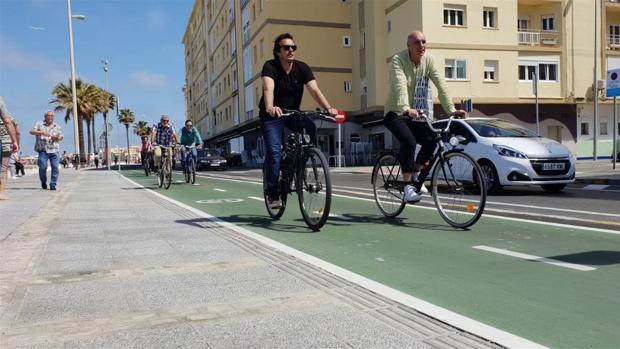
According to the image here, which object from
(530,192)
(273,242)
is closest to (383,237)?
(273,242)

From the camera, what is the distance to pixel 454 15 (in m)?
32.3

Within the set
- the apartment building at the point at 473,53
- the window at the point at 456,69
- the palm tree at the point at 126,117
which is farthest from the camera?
the palm tree at the point at 126,117

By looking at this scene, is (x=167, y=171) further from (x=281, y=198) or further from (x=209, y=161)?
(x=209, y=161)

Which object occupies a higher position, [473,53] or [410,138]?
[473,53]

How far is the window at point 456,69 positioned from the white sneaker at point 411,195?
91.7 ft

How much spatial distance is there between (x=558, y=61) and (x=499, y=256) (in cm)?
3472

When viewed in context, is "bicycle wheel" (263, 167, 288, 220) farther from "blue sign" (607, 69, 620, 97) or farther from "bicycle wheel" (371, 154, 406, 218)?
"blue sign" (607, 69, 620, 97)

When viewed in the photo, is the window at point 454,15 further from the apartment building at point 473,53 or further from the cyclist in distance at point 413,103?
the cyclist in distance at point 413,103

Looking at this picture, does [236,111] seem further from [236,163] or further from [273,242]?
[273,242]

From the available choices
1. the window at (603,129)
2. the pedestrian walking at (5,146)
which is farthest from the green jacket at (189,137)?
the window at (603,129)

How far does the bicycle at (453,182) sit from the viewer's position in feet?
18.2

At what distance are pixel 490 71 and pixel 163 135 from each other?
81.5 ft

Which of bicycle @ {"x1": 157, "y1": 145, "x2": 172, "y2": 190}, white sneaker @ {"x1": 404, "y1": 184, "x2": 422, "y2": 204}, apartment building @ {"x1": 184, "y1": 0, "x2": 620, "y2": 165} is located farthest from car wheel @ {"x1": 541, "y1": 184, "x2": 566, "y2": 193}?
apartment building @ {"x1": 184, "y1": 0, "x2": 620, "y2": 165}

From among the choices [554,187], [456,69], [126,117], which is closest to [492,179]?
[554,187]
